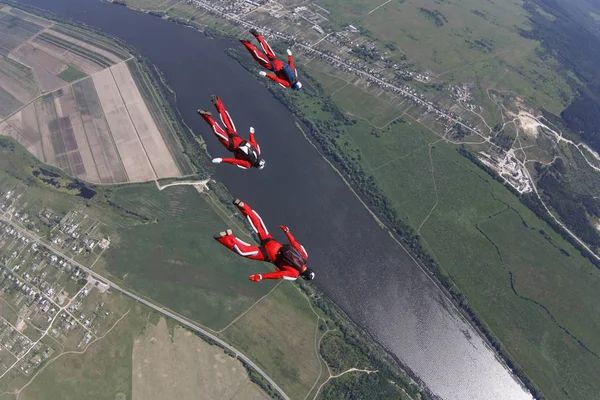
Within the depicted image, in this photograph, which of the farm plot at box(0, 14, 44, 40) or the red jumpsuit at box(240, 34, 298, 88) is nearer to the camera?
the red jumpsuit at box(240, 34, 298, 88)

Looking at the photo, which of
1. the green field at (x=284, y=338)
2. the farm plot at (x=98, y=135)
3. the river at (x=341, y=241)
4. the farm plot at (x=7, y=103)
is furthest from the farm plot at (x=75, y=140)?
the green field at (x=284, y=338)

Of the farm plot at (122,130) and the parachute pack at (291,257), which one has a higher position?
the parachute pack at (291,257)

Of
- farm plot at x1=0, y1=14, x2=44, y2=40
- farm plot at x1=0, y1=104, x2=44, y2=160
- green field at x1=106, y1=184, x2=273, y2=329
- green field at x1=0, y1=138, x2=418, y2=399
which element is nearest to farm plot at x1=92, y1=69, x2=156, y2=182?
green field at x1=0, y1=138, x2=418, y2=399

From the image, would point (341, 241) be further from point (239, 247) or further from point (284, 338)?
point (239, 247)

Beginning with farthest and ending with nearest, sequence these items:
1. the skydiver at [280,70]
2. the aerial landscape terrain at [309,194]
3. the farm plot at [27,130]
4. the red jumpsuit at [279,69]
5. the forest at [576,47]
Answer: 1. the forest at [576,47]
2. the farm plot at [27,130]
3. the aerial landscape terrain at [309,194]
4. the red jumpsuit at [279,69]
5. the skydiver at [280,70]

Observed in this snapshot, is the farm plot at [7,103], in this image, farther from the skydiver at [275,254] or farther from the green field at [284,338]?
the skydiver at [275,254]

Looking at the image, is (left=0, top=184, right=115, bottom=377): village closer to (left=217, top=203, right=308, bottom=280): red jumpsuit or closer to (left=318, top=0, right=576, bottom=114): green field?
(left=217, top=203, right=308, bottom=280): red jumpsuit
